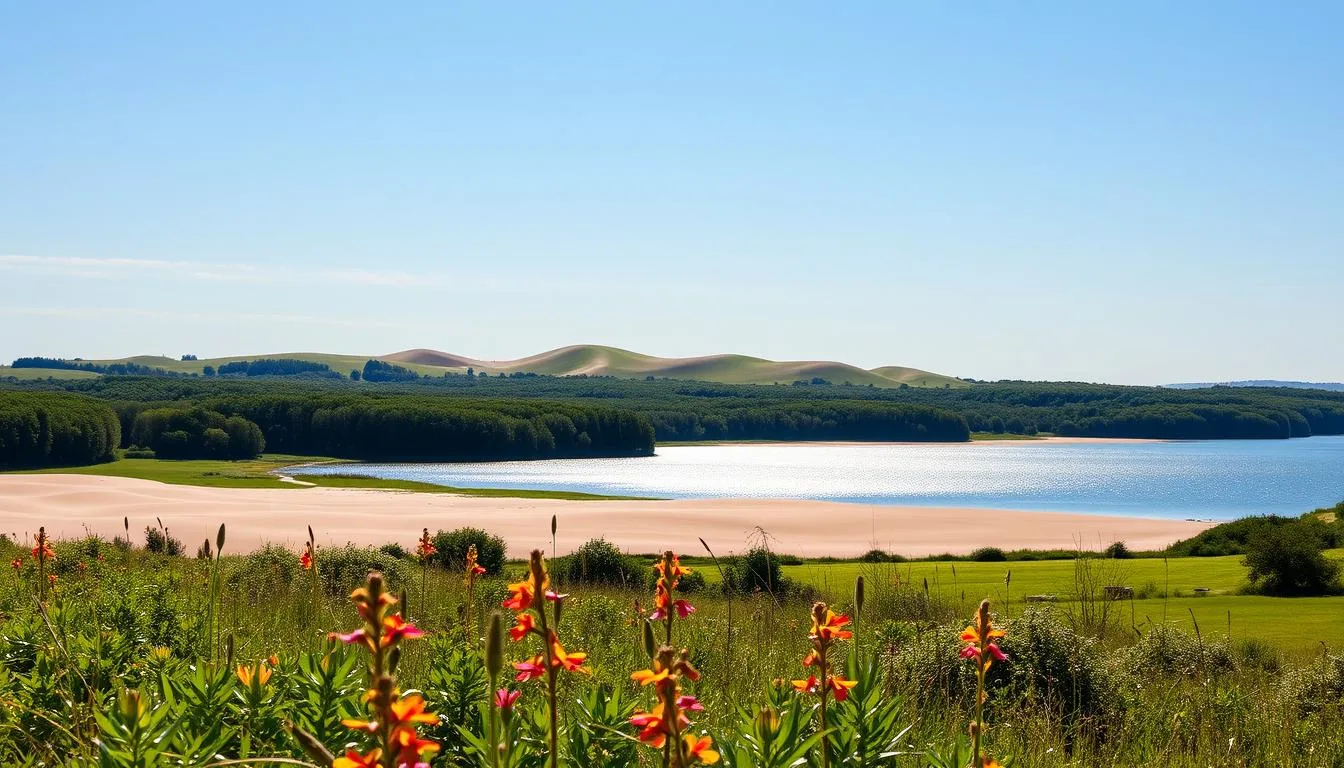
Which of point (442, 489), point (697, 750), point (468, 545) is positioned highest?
point (697, 750)

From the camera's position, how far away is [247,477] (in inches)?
3187

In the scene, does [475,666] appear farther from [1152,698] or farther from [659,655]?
[1152,698]

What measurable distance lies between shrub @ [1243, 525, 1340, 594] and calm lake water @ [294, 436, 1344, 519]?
38.8 metres

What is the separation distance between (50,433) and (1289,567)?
310 ft

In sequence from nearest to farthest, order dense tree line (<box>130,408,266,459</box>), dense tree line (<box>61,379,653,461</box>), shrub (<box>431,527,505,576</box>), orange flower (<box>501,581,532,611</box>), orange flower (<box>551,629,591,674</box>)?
orange flower (<box>551,629,591,674</box>), orange flower (<box>501,581,532,611</box>), shrub (<box>431,527,505,576</box>), dense tree line (<box>130,408,266,459</box>), dense tree line (<box>61,379,653,461</box>)

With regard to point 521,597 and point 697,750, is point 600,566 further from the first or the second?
point 697,750

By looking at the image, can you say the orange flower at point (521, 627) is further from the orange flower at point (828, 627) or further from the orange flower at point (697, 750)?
the orange flower at point (828, 627)

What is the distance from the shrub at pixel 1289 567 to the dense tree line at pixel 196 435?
99.4 metres

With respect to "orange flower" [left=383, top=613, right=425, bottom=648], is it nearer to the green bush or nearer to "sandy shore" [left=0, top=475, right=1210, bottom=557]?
the green bush

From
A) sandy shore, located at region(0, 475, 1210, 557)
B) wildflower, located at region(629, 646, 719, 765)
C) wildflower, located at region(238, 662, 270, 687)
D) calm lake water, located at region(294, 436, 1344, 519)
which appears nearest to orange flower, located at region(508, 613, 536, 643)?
wildflower, located at region(629, 646, 719, 765)

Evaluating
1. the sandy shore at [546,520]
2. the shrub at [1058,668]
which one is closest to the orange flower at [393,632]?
the shrub at [1058,668]

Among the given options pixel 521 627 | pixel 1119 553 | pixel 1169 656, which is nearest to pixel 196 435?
pixel 1119 553

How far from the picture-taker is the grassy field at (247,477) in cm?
6825

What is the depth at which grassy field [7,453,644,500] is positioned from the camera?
6825 cm
